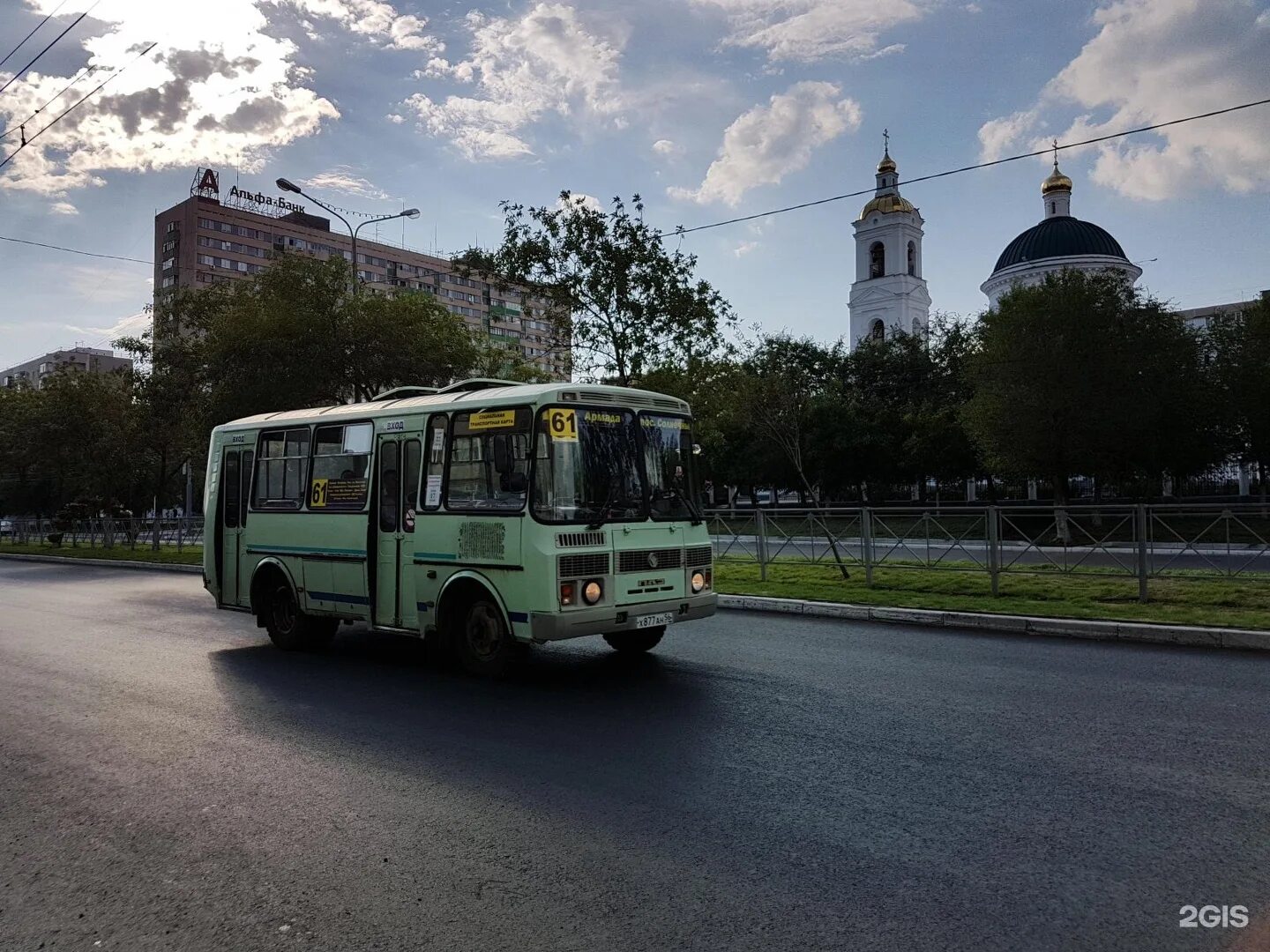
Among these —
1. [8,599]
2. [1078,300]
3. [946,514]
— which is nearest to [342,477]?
[946,514]

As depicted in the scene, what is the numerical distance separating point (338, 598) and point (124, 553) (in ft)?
83.3

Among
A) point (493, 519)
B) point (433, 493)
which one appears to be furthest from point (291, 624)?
point (493, 519)

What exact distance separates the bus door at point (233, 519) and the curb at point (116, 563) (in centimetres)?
1319

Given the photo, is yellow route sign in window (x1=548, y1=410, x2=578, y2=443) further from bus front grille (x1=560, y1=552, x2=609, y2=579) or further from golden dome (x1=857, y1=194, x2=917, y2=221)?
golden dome (x1=857, y1=194, x2=917, y2=221)

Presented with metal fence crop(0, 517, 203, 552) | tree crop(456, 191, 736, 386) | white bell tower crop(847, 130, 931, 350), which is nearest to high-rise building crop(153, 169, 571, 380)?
white bell tower crop(847, 130, 931, 350)

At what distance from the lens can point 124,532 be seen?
3378cm

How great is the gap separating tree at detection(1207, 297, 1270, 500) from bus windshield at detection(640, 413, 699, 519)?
32801 millimetres

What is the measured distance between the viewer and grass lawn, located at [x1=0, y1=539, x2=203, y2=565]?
A: 27.2 meters

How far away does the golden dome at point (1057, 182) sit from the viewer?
67.4 metres

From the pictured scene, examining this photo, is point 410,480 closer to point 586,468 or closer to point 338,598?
point 338,598

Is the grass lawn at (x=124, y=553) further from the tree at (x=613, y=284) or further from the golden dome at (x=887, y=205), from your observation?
the golden dome at (x=887, y=205)

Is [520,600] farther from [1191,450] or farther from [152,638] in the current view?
[1191,450]

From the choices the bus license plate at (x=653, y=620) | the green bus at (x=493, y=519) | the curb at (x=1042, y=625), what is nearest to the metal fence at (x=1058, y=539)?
the curb at (x=1042, y=625)

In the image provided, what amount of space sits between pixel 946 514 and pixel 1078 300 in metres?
20.4
